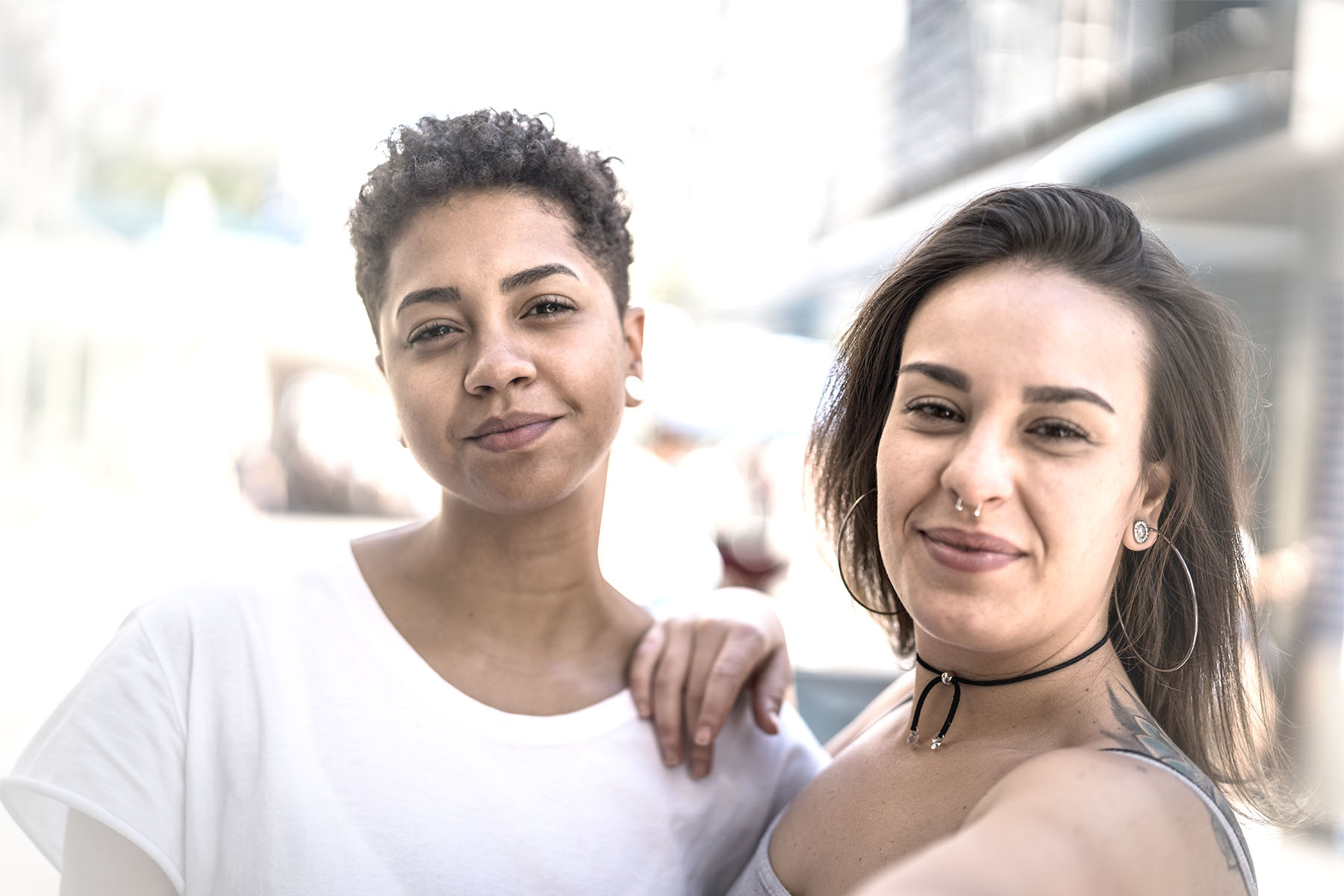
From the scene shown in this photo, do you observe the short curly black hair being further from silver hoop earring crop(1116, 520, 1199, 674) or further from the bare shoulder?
the bare shoulder

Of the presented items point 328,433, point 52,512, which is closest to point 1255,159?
point 52,512

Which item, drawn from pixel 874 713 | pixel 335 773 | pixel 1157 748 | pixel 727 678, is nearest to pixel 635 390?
pixel 727 678

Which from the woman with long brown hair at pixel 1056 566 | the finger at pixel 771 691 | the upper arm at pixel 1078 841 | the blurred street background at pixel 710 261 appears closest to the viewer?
the upper arm at pixel 1078 841

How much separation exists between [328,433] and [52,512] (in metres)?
4.70

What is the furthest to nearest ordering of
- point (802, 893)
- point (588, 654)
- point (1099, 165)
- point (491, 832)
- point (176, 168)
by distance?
point (176, 168), point (1099, 165), point (588, 654), point (491, 832), point (802, 893)

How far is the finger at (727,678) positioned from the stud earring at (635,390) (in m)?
0.48

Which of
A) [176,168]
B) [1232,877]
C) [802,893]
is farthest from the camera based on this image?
[176,168]

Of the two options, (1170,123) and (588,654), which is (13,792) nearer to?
(588,654)

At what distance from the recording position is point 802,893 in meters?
1.68

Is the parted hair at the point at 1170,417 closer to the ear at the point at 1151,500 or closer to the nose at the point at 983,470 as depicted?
the ear at the point at 1151,500

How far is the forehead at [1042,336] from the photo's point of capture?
4.79ft

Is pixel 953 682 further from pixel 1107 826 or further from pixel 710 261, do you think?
pixel 710 261

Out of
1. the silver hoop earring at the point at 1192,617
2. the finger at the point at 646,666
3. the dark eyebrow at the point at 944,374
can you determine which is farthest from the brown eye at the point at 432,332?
the silver hoop earring at the point at 1192,617

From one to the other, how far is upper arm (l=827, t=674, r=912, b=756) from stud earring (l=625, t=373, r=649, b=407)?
73 cm
